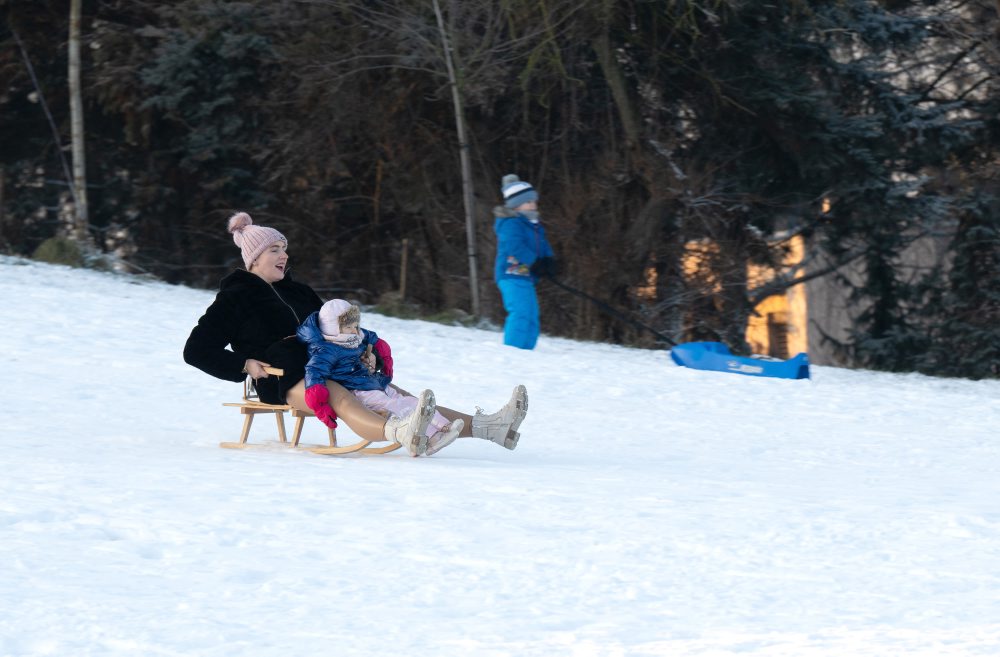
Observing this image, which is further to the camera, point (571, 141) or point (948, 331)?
point (948, 331)

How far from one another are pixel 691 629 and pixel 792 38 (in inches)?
592

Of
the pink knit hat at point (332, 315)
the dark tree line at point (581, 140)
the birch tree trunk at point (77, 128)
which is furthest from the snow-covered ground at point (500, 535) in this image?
the birch tree trunk at point (77, 128)

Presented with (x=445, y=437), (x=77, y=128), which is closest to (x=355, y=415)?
(x=445, y=437)

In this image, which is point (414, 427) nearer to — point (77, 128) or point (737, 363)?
point (737, 363)

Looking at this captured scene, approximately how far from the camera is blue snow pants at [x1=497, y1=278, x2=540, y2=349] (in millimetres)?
12320

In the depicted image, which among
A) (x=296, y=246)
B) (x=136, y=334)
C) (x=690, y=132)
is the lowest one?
(x=136, y=334)

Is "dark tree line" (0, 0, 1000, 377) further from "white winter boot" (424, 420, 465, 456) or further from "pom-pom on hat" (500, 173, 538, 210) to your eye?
"white winter boot" (424, 420, 465, 456)

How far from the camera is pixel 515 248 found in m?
12.3

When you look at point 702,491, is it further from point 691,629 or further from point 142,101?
point 142,101

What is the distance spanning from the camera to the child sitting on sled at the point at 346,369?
6.71 m

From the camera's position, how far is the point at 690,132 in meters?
18.7

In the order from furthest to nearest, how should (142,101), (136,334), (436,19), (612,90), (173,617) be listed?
(142,101) → (612,90) → (436,19) → (136,334) → (173,617)

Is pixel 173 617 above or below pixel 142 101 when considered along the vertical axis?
below

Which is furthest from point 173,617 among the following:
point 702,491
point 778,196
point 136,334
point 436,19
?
point 778,196
